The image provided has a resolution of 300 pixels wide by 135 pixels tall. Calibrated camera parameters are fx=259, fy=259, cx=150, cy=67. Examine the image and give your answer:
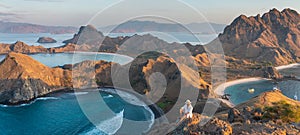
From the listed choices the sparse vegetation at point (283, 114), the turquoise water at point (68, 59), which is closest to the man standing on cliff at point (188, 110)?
the sparse vegetation at point (283, 114)

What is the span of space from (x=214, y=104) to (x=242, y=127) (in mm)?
34071

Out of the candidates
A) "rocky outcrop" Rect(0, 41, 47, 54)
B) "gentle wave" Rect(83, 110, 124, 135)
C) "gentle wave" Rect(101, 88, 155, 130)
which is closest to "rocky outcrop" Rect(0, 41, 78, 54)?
"rocky outcrop" Rect(0, 41, 47, 54)

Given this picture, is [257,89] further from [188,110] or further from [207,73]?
[188,110]

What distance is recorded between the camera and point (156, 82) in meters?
65.8

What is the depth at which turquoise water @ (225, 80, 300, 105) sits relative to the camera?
→ 68.2m

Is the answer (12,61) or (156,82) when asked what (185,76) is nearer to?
(156,82)

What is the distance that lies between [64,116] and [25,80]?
22.0 m

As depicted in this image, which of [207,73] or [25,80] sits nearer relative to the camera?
[25,80]

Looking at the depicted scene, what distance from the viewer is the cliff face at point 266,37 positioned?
133 metres

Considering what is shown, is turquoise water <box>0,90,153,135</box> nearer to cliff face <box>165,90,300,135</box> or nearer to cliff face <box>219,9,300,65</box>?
cliff face <box>165,90,300,135</box>

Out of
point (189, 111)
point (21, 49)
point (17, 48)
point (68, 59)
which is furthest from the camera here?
point (21, 49)

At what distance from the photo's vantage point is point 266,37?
491 feet

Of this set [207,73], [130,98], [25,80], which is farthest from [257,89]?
[25,80]

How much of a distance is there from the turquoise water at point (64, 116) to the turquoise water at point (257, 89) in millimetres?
27329
